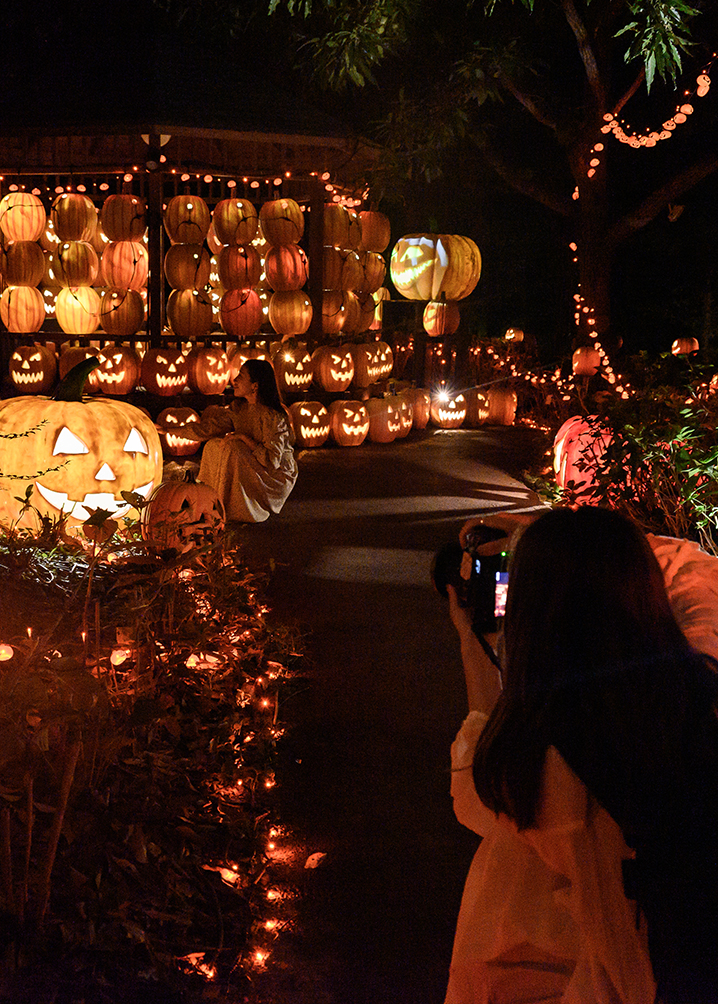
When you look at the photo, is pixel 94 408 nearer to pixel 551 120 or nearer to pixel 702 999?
pixel 702 999

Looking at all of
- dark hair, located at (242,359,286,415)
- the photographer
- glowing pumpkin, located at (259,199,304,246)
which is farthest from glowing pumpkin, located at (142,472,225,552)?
glowing pumpkin, located at (259,199,304,246)

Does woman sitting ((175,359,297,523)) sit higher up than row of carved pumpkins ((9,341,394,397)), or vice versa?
row of carved pumpkins ((9,341,394,397))

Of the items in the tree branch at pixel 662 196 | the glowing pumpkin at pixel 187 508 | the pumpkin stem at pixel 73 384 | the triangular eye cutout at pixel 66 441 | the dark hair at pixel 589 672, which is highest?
the tree branch at pixel 662 196

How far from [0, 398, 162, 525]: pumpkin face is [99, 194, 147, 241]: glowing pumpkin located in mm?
5357

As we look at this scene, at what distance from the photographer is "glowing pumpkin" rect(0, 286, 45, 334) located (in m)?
10.5

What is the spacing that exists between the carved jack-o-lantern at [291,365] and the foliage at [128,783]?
7464 millimetres

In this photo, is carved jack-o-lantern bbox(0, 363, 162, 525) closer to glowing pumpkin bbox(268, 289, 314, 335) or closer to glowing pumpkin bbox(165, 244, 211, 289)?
glowing pumpkin bbox(165, 244, 211, 289)

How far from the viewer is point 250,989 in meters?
2.62

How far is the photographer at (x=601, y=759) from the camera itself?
1550 millimetres

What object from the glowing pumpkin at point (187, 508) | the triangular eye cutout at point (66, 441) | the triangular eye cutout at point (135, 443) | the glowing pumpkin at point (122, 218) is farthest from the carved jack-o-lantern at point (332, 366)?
the triangular eye cutout at point (66, 441)

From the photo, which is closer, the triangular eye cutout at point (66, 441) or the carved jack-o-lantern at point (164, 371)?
the triangular eye cutout at point (66, 441)

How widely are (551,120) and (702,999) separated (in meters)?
12.9

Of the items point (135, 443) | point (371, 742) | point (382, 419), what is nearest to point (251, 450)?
point (135, 443)

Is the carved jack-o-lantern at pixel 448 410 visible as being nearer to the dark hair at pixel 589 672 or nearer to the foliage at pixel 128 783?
the foliage at pixel 128 783
